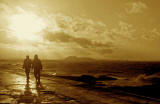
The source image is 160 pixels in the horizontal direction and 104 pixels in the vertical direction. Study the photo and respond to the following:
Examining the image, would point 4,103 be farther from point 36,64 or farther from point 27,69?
point 27,69

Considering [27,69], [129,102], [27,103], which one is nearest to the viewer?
[27,103]

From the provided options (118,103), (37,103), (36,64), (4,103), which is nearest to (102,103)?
(118,103)

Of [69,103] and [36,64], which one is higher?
[36,64]

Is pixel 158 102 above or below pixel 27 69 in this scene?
below

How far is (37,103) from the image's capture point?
8.40m

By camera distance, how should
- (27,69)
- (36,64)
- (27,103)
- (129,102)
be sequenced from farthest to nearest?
(27,69) < (36,64) < (129,102) < (27,103)

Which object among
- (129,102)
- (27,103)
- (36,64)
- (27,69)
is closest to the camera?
(27,103)

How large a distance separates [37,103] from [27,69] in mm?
11672

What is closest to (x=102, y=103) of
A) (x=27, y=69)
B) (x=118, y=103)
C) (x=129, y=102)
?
(x=118, y=103)

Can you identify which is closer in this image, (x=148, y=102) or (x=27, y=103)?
(x=27, y=103)

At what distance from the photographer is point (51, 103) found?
27.9 ft

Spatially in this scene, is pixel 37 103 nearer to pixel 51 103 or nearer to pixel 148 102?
pixel 51 103

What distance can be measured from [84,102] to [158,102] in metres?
3.69

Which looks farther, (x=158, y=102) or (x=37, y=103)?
(x=158, y=102)
